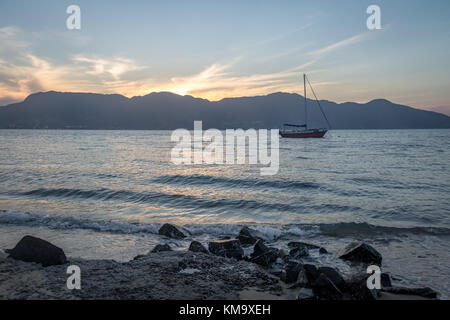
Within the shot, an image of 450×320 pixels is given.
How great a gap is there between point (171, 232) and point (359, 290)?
614 centimetres

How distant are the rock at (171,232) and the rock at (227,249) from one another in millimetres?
2045

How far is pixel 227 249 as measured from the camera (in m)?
7.64

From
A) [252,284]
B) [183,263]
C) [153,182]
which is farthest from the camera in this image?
[153,182]

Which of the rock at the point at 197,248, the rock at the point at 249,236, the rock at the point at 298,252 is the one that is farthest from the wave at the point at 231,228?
the rock at the point at 197,248

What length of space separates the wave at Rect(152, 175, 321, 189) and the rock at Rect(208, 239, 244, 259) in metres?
11.5

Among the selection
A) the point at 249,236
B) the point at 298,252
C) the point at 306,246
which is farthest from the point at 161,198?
the point at 298,252

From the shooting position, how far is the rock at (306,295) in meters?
5.15

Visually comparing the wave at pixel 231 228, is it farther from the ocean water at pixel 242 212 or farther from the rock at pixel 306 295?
the rock at pixel 306 295

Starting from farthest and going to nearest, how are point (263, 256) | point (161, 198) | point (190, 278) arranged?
point (161, 198)
point (263, 256)
point (190, 278)

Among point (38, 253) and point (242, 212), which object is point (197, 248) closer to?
point (38, 253)
